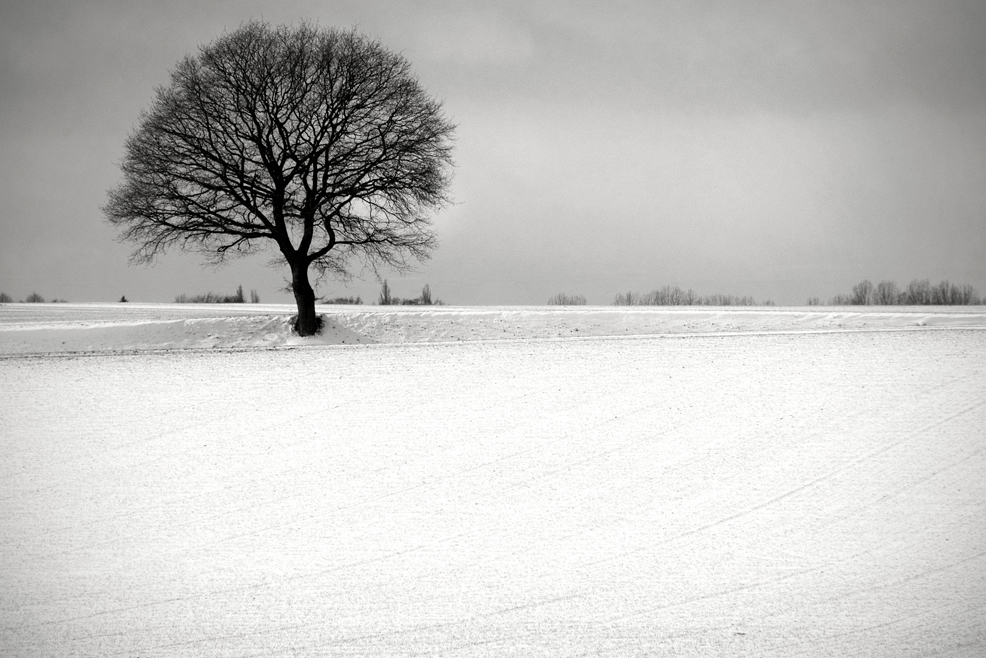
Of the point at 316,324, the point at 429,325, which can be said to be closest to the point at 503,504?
the point at 429,325

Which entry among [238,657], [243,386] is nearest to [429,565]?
[238,657]

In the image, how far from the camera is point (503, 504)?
9.20m

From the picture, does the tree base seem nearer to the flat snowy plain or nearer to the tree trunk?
the tree trunk

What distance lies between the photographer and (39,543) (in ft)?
27.3

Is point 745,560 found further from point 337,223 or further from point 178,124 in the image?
point 178,124

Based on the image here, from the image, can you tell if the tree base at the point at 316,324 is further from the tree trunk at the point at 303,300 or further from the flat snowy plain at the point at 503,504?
the flat snowy plain at the point at 503,504

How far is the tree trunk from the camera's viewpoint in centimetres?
2639

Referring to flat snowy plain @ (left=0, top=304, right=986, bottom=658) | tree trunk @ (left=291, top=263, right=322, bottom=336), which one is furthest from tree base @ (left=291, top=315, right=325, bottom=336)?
flat snowy plain @ (left=0, top=304, right=986, bottom=658)


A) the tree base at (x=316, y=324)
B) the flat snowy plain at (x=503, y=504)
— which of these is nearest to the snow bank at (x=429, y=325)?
the tree base at (x=316, y=324)

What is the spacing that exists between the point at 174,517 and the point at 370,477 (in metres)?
2.27

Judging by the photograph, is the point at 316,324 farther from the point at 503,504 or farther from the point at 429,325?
the point at 503,504

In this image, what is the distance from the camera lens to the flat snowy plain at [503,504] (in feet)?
21.6

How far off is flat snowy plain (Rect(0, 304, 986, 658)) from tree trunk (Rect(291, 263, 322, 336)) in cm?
949

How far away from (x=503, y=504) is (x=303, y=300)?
728 inches
